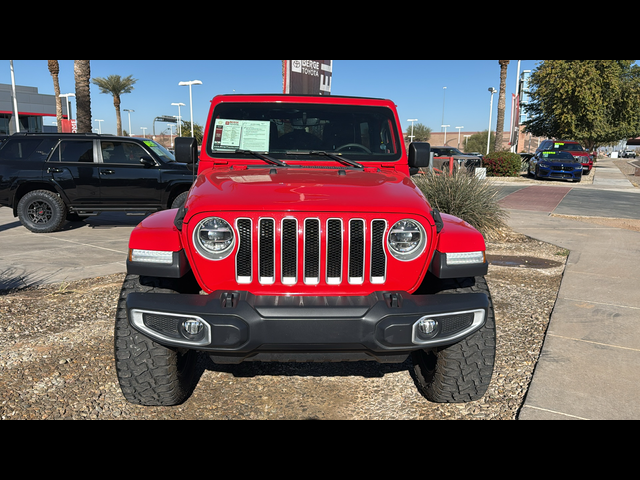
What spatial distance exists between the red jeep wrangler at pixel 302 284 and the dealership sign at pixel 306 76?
23.1 feet

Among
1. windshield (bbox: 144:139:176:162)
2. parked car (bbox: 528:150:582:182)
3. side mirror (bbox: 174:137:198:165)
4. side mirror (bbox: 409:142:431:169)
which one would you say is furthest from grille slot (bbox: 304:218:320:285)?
parked car (bbox: 528:150:582:182)

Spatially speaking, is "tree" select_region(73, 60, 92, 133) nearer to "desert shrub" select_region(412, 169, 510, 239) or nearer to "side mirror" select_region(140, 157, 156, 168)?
"side mirror" select_region(140, 157, 156, 168)

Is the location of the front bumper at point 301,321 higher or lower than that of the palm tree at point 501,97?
lower

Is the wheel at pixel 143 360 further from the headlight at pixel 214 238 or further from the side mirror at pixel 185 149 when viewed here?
the side mirror at pixel 185 149

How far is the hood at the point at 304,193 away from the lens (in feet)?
8.67

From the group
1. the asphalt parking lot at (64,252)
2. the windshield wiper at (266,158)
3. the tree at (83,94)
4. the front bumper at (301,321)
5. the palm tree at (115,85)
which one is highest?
the palm tree at (115,85)

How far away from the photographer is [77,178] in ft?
30.1

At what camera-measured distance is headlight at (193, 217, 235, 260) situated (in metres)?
2.67

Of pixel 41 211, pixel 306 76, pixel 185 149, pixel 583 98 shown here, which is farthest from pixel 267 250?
pixel 583 98

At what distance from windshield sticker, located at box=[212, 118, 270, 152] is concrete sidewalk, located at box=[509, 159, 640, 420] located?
2527 millimetres

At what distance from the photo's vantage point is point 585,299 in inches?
211

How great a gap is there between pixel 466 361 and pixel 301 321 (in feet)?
3.55

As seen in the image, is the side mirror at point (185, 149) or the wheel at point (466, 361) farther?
the side mirror at point (185, 149)

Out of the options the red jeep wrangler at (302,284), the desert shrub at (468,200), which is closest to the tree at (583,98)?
the desert shrub at (468,200)
